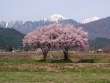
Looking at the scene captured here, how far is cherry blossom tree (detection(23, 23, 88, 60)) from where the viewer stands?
7431 cm

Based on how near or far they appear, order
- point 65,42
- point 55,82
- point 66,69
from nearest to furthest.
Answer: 1. point 55,82
2. point 66,69
3. point 65,42

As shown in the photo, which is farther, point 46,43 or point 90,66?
point 46,43

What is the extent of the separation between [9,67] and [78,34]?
1244 inches

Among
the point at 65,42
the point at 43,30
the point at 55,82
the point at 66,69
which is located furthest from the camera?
the point at 43,30

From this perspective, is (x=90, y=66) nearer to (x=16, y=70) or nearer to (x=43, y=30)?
(x=16, y=70)

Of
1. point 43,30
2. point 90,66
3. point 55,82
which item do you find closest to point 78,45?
point 43,30

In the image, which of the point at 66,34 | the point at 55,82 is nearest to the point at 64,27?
the point at 66,34

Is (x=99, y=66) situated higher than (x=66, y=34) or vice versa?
(x=66, y=34)

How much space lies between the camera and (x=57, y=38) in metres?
74.3

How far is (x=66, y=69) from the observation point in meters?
48.0

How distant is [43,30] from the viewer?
79.1m

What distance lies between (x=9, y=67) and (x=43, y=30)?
30.8 metres

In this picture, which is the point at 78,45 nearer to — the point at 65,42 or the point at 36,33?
the point at 65,42

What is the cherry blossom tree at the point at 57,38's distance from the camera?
7431cm
